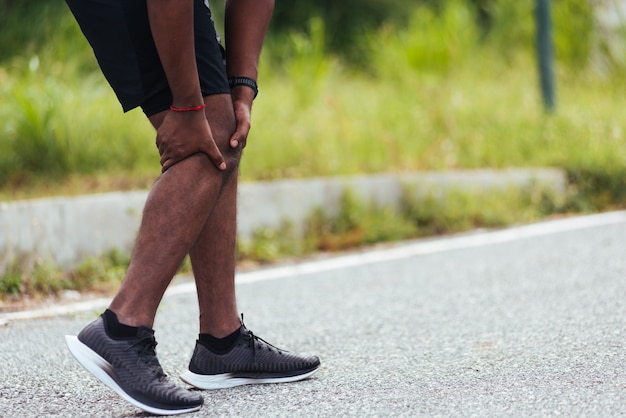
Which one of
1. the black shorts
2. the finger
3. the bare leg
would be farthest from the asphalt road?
the black shorts

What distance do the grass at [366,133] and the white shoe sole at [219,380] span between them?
193cm

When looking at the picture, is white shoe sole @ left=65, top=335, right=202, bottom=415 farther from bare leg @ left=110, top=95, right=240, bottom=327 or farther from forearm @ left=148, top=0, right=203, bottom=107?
forearm @ left=148, top=0, right=203, bottom=107

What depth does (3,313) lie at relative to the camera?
4.04 m

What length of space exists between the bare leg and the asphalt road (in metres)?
0.29

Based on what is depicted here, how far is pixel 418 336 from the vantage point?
339cm

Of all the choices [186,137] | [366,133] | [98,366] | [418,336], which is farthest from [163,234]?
[366,133]

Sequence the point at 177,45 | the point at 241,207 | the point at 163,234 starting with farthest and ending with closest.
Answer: the point at 241,207
the point at 163,234
the point at 177,45

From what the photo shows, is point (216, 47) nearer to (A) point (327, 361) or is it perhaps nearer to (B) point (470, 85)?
(A) point (327, 361)

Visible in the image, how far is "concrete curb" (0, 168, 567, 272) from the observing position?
4.57m

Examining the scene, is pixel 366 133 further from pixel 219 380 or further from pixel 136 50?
pixel 136 50

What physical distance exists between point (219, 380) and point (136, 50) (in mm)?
928

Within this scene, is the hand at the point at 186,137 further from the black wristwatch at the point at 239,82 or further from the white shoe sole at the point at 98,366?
the white shoe sole at the point at 98,366

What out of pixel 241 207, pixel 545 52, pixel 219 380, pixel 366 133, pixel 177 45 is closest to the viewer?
pixel 177 45

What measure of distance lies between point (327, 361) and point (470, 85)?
24.3 feet
